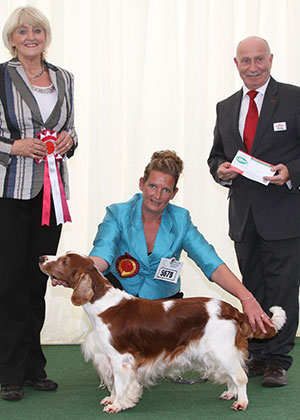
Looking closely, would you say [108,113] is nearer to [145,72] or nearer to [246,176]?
[145,72]

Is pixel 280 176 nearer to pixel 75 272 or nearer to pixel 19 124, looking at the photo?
pixel 75 272

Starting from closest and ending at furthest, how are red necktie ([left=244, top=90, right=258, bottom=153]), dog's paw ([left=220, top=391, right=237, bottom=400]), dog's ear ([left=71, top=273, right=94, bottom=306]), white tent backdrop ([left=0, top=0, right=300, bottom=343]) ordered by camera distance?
1. dog's ear ([left=71, top=273, right=94, bottom=306])
2. dog's paw ([left=220, top=391, right=237, bottom=400])
3. red necktie ([left=244, top=90, right=258, bottom=153])
4. white tent backdrop ([left=0, top=0, right=300, bottom=343])

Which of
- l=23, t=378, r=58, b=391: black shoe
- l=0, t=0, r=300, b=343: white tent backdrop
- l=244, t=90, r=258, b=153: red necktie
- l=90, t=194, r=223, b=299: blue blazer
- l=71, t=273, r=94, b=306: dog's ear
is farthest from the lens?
l=0, t=0, r=300, b=343: white tent backdrop

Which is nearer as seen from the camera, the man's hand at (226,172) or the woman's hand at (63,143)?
the woman's hand at (63,143)

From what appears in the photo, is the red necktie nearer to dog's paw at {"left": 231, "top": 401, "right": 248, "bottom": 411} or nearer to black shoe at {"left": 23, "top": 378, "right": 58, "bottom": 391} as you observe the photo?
dog's paw at {"left": 231, "top": 401, "right": 248, "bottom": 411}

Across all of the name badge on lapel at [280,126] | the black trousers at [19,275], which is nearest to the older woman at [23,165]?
the black trousers at [19,275]

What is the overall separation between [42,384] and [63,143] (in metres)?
1.26

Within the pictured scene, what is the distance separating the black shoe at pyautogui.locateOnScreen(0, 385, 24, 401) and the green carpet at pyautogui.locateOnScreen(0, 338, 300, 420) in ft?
0.08

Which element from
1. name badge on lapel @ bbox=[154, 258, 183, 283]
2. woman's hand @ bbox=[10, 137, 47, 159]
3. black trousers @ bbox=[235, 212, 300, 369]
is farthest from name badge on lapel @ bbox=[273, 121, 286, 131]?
woman's hand @ bbox=[10, 137, 47, 159]

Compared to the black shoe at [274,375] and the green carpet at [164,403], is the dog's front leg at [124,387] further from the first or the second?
the black shoe at [274,375]

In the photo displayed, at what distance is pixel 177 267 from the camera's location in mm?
3186

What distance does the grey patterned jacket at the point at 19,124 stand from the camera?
9.09ft

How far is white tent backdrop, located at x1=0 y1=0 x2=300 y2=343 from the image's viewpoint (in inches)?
170

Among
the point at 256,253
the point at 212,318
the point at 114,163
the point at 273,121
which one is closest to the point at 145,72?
the point at 114,163
